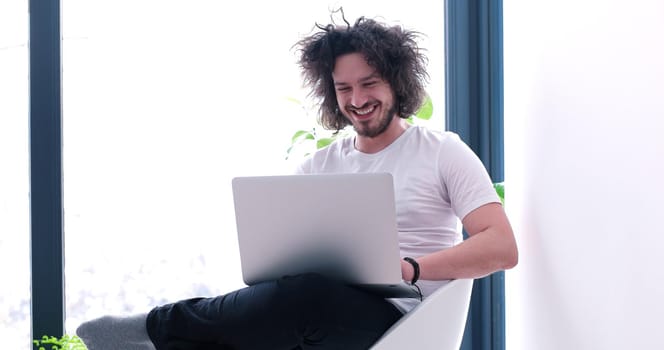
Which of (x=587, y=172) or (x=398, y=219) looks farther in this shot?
(x=398, y=219)

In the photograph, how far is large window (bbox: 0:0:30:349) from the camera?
276 cm

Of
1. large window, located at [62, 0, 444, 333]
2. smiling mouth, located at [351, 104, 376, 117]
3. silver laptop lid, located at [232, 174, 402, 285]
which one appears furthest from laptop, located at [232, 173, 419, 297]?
large window, located at [62, 0, 444, 333]

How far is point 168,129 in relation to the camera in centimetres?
284

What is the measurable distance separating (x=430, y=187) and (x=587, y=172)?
1.64 feet

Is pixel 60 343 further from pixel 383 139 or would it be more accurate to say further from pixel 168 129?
pixel 383 139

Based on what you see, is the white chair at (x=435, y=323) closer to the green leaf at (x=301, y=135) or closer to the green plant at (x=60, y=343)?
the green leaf at (x=301, y=135)

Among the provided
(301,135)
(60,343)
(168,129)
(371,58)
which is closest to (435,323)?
(371,58)

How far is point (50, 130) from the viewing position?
2.75m

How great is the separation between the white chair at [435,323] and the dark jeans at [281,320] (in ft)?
0.19

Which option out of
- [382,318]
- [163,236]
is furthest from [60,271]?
[382,318]

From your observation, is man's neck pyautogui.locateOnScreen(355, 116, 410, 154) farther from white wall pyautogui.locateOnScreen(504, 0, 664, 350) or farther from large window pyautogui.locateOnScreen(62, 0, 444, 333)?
large window pyautogui.locateOnScreen(62, 0, 444, 333)

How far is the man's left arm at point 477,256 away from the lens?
5.49ft

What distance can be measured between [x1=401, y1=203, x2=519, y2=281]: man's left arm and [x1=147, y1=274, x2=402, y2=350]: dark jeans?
0.60 ft

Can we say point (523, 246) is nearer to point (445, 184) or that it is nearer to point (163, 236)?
point (445, 184)
